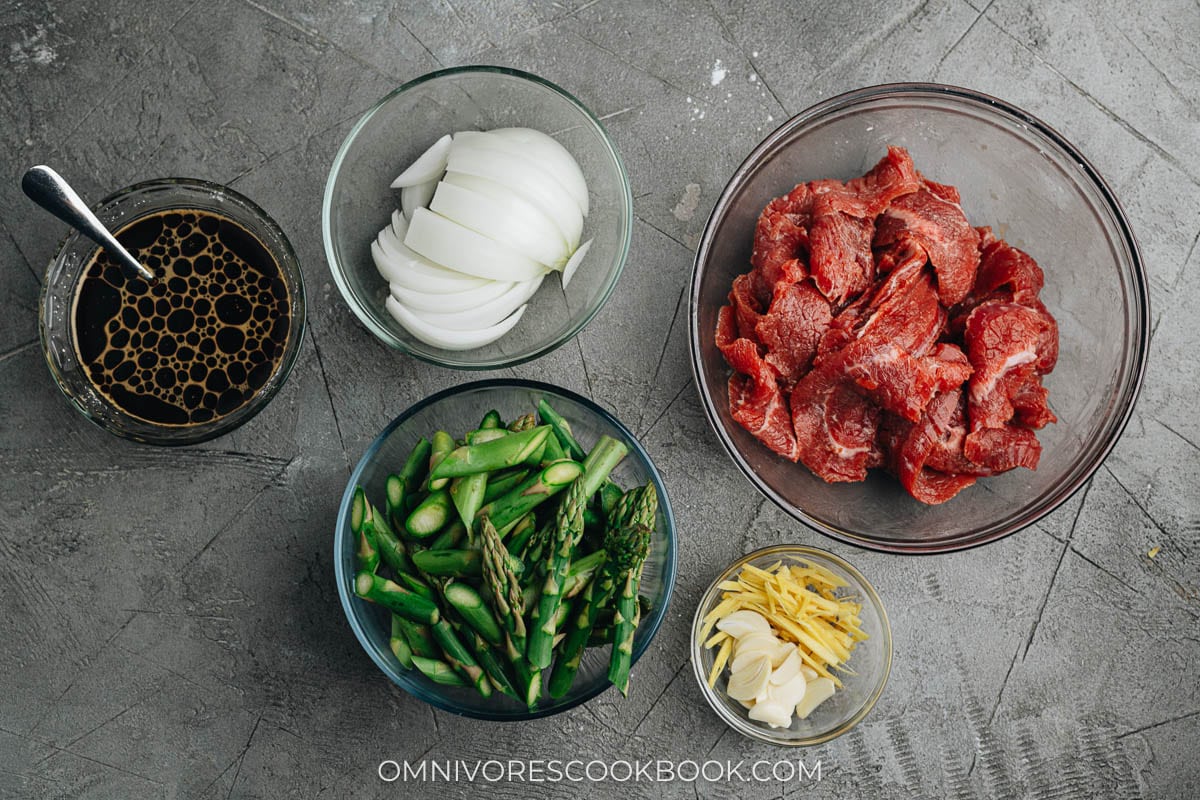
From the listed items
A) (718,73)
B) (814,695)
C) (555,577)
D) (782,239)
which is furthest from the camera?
(718,73)

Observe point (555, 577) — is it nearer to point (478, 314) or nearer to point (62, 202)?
point (478, 314)

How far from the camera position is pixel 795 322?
67.7 inches

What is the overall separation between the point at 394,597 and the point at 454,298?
0.65m

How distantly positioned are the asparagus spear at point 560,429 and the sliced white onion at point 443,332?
19 centimetres

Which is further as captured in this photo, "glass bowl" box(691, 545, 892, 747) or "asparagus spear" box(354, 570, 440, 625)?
"glass bowl" box(691, 545, 892, 747)

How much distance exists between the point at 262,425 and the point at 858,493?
1.47m

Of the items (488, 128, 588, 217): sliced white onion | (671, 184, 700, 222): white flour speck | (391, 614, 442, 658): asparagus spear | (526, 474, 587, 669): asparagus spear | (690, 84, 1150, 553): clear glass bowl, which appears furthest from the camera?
(671, 184, 700, 222): white flour speck

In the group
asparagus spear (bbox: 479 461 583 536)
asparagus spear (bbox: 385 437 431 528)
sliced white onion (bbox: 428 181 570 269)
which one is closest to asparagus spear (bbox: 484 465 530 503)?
asparagus spear (bbox: 479 461 583 536)

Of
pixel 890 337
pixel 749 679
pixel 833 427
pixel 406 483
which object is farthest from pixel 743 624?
pixel 406 483

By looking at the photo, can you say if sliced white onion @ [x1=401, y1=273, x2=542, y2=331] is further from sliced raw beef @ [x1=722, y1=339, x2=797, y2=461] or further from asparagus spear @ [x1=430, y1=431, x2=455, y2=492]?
sliced raw beef @ [x1=722, y1=339, x2=797, y2=461]

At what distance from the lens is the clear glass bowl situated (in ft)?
6.17

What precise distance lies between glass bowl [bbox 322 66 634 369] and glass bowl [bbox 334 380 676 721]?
0.34 ft

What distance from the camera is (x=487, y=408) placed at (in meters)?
1.84

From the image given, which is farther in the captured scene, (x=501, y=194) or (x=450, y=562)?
(x=501, y=194)
